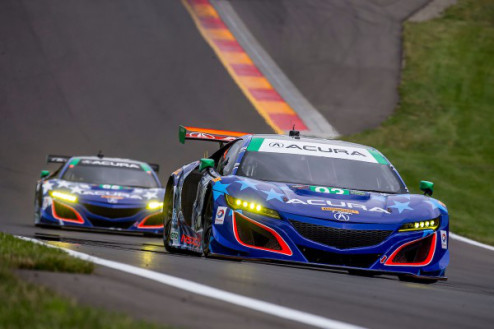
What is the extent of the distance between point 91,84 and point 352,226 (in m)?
19.2

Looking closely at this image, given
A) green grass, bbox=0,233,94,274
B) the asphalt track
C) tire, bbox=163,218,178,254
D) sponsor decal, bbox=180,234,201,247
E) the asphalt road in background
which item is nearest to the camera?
the asphalt track

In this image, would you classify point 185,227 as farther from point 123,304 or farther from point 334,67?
point 334,67

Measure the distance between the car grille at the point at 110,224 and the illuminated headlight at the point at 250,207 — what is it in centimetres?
641

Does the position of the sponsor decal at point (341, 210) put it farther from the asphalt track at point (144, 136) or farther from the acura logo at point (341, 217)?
the asphalt track at point (144, 136)

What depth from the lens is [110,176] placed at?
16.5 metres

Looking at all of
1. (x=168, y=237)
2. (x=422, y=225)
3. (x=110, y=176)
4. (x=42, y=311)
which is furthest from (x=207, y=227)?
(x=110, y=176)

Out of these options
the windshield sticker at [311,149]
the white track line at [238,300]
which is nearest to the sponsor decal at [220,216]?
the windshield sticker at [311,149]

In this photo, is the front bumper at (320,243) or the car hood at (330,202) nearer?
the front bumper at (320,243)

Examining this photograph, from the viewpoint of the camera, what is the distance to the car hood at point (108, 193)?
1512cm

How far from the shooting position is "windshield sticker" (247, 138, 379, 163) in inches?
392

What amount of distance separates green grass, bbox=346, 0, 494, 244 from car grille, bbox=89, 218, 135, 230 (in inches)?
181

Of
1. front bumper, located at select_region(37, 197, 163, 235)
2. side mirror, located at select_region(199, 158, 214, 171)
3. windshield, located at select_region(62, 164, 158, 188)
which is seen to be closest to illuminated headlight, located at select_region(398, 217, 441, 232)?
side mirror, located at select_region(199, 158, 214, 171)

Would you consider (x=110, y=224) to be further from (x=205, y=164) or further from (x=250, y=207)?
(x=250, y=207)

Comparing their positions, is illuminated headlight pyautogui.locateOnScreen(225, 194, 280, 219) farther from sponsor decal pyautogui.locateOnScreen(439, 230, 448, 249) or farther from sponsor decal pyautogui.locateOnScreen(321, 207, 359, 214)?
sponsor decal pyautogui.locateOnScreen(439, 230, 448, 249)
